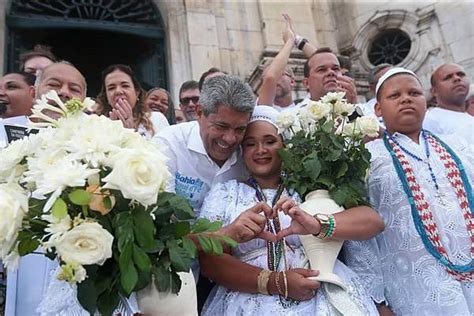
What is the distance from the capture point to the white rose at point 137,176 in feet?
6.00

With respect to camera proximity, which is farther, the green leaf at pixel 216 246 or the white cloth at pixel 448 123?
the white cloth at pixel 448 123

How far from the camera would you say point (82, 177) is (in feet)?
6.12

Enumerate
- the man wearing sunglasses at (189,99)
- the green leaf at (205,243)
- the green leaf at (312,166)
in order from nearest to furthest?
1. the green leaf at (205,243)
2. the green leaf at (312,166)
3. the man wearing sunglasses at (189,99)

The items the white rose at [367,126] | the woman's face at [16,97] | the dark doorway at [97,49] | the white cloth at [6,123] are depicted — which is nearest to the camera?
the white rose at [367,126]

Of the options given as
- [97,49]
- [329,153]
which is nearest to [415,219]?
[329,153]

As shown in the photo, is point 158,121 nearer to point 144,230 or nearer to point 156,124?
point 156,124

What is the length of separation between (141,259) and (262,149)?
4.68ft

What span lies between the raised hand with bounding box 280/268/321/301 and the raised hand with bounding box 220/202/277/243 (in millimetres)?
246

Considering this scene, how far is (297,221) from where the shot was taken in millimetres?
2689

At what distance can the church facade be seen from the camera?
332 inches

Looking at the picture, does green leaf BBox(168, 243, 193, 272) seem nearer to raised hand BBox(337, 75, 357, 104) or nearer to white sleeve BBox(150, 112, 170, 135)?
white sleeve BBox(150, 112, 170, 135)

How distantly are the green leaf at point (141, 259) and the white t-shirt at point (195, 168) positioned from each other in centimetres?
130

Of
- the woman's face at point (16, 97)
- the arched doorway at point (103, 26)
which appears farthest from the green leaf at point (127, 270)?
the arched doorway at point (103, 26)

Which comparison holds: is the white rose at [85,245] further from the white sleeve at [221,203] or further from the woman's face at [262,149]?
the woman's face at [262,149]
